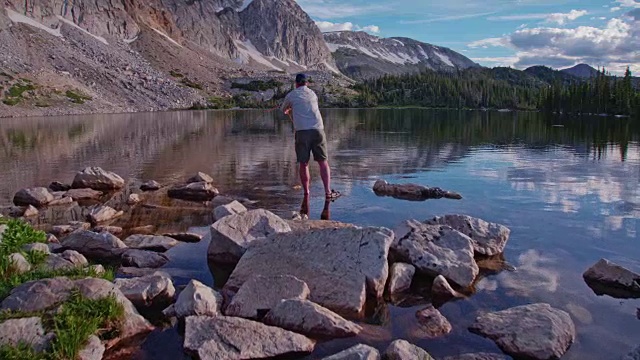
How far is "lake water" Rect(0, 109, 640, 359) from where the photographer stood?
7.42 meters

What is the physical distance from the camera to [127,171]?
911 inches

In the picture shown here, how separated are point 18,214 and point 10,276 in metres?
6.83

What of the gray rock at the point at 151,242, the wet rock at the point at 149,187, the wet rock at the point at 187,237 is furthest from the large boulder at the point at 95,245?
the wet rock at the point at 149,187

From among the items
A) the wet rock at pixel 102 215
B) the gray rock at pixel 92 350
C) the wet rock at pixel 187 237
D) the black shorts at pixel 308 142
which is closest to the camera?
the gray rock at pixel 92 350

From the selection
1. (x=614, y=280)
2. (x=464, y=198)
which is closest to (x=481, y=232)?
(x=614, y=280)

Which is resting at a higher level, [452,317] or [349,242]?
[349,242]

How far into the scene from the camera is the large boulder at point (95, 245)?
10.6 metres

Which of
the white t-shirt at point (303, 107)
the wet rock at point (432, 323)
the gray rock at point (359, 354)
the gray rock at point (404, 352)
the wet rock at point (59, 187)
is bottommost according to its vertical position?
the wet rock at point (432, 323)

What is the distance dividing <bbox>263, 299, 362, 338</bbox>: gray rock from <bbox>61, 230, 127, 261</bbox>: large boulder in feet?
16.0

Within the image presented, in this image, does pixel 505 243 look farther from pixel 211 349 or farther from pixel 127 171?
pixel 127 171

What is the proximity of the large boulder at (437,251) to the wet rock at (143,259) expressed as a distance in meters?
4.74

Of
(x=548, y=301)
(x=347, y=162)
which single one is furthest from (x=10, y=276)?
(x=347, y=162)

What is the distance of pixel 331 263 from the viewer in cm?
852

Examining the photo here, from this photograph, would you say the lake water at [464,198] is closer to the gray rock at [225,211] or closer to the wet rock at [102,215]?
the gray rock at [225,211]
